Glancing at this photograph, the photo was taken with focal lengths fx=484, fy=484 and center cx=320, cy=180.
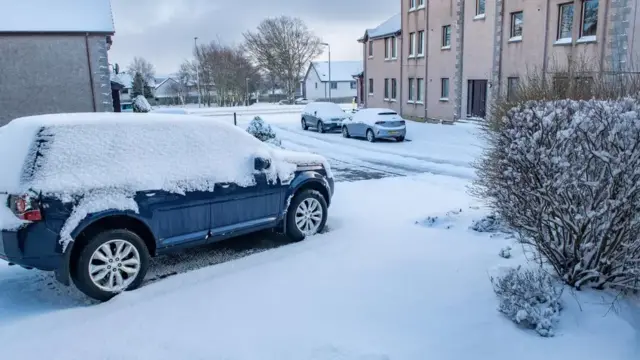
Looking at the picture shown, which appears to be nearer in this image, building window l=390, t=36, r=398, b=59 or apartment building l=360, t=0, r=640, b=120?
apartment building l=360, t=0, r=640, b=120

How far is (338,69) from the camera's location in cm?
7838

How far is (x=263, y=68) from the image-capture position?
212 feet

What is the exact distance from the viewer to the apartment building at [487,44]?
17422 mm

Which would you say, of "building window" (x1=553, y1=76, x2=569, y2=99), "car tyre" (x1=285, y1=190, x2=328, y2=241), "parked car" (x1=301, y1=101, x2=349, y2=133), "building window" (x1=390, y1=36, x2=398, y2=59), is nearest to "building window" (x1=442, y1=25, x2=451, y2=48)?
"building window" (x1=390, y1=36, x2=398, y2=59)

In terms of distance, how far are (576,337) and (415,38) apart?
28605 mm

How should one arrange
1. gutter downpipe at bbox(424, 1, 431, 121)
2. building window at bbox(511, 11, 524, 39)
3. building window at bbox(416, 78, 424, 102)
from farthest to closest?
building window at bbox(416, 78, 424, 102) < gutter downpipe at bbox(424, 1, 431, 121) < building window at bbox(511, 11, 524, 39)

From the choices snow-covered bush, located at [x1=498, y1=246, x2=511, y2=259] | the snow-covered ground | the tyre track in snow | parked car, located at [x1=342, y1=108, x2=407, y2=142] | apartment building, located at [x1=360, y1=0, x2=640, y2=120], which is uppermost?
apartment building, located at [x1=360, y1=0, x2=640, y2=120]

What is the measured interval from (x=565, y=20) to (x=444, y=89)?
8619 millimetres

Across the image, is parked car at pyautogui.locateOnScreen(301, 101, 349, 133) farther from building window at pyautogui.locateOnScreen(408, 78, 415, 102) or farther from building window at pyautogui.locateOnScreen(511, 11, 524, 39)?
building window at pyautogui.locateOnScreen(511, 11, 524, 39)

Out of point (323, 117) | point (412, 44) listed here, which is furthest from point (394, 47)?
point (323, 117)

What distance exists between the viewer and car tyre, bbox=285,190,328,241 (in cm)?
673

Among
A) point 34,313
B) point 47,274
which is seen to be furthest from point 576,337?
point 47,274

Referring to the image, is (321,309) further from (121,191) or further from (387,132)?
(387,132)

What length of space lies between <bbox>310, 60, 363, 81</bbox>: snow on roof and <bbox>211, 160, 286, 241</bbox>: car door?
234 feet
